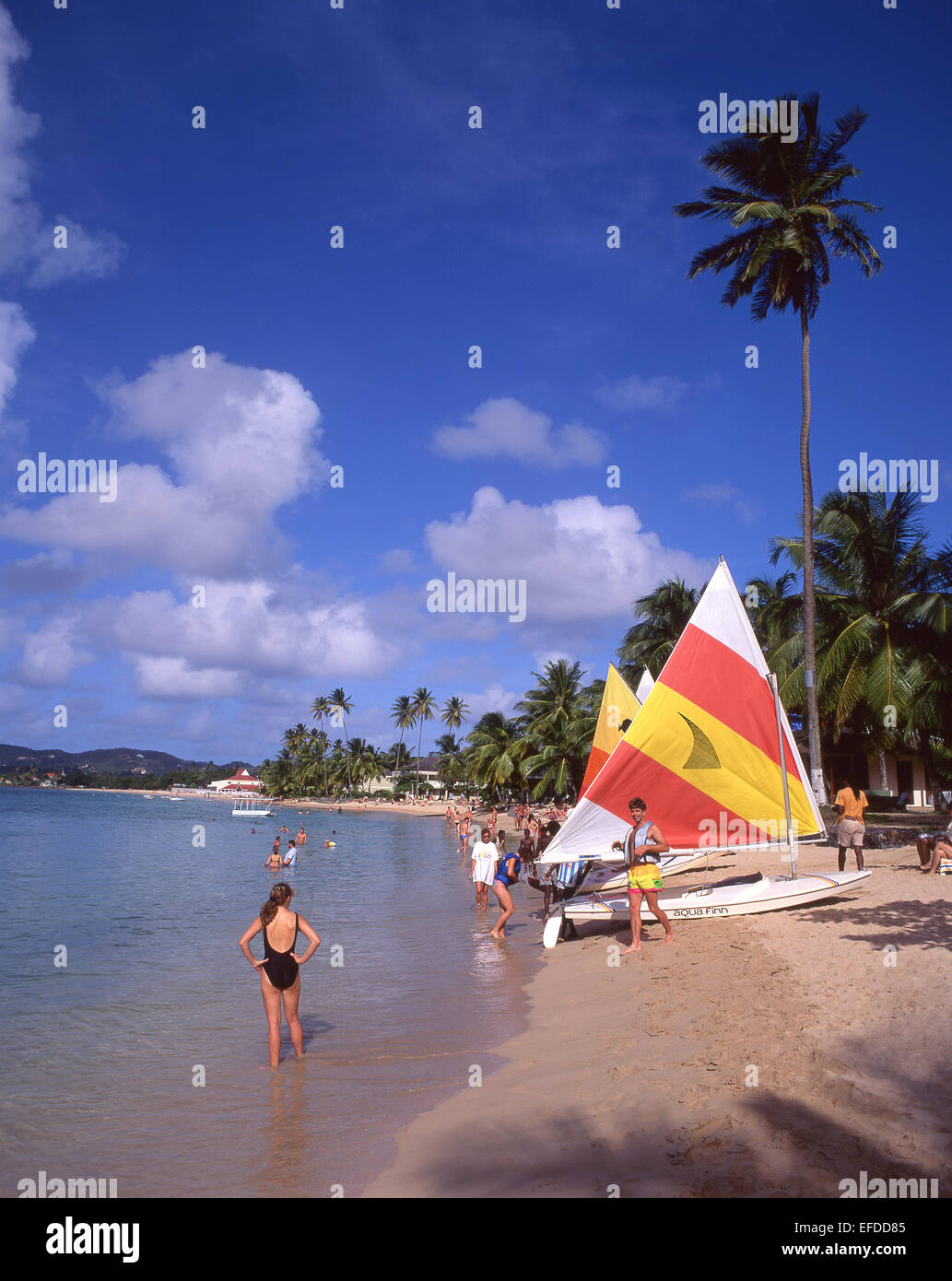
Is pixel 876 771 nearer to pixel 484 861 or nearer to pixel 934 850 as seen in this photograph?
pixel 934 850

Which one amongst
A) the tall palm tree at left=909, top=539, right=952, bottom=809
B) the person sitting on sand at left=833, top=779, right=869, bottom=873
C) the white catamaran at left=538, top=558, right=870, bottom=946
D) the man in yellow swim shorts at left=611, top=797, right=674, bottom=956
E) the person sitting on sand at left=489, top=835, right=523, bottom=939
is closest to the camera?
the man in yellow swim shorts at left=611, top=797, right=674, bottom=956

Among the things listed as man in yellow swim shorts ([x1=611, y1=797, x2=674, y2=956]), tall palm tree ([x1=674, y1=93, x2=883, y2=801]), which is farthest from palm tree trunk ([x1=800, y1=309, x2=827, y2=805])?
man in yellow swim shorts ([x1=611, y1=797, x2=674, y2=956])

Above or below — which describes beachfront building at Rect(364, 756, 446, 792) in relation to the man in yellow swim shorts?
below

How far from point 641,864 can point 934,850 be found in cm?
616

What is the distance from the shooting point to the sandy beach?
4.64 meters

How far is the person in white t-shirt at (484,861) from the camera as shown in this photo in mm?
17469

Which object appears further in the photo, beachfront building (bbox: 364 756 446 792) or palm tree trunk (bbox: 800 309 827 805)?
beachfront building (bbox: 364 756 446 792)

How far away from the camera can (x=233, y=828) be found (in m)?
71.8

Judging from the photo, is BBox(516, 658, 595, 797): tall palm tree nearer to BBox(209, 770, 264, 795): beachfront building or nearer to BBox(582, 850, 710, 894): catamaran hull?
BBox(582, 850, 710, 894): catamaran hull

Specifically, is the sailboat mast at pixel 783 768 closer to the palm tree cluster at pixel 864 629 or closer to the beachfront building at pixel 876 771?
the palm tree cluster at pixel 864 629

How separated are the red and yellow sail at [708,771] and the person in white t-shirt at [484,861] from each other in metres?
5.12

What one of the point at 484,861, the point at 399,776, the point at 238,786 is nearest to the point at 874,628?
the point at 484,861

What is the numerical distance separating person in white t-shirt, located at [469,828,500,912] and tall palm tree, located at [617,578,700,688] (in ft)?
68.0

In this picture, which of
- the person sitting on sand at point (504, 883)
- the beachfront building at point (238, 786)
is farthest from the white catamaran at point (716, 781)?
the beachfront building at point (238, 786)
